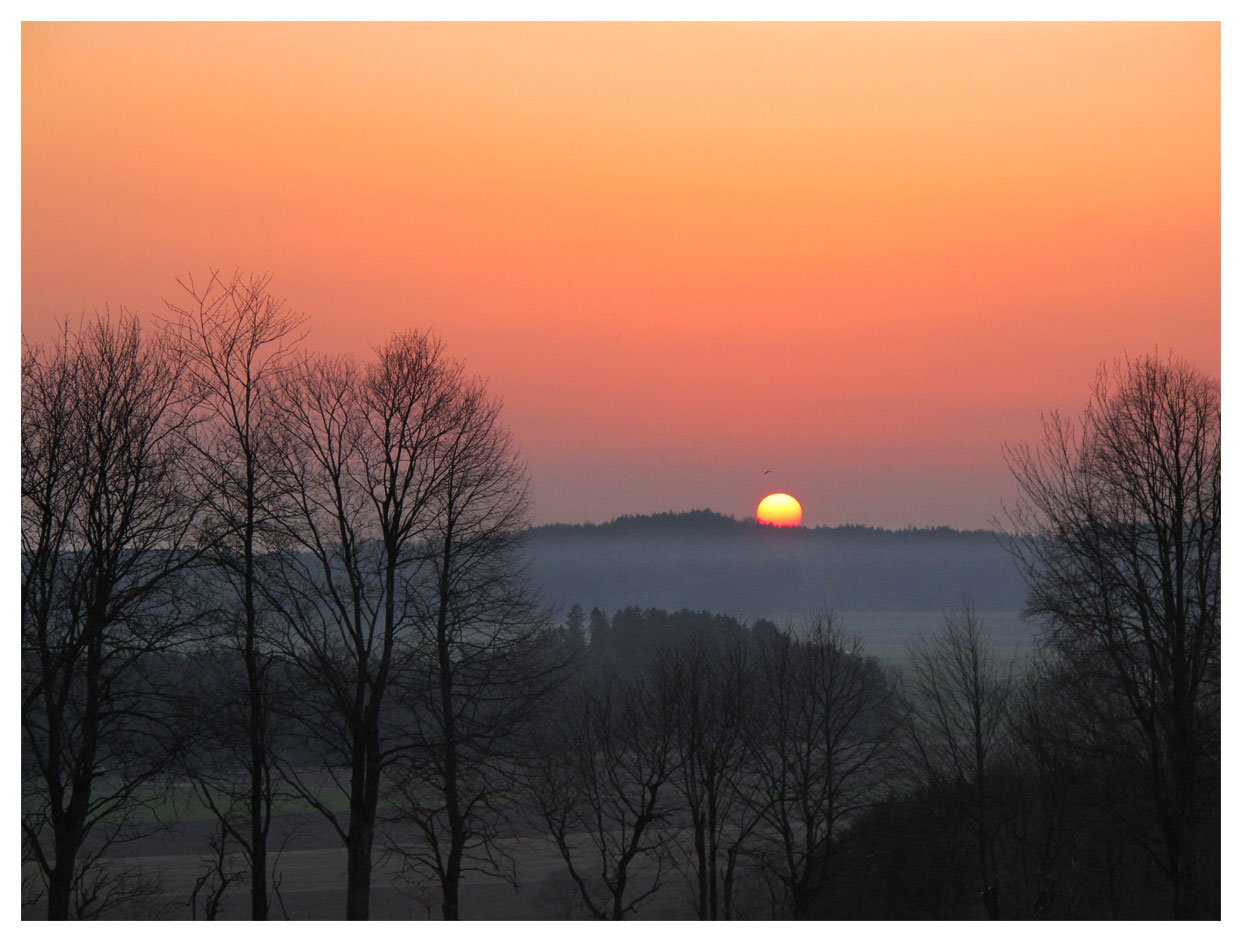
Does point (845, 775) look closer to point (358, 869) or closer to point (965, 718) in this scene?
point (965, 718)

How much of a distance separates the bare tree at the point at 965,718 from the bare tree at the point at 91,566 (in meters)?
21.3

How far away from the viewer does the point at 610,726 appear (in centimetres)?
2708

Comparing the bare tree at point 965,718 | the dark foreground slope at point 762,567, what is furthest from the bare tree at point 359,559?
the bare tree at point 965,718

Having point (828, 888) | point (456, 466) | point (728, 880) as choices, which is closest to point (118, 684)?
point (456, 466)

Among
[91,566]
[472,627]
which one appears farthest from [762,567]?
[91,566]

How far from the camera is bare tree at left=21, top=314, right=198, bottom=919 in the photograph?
39.6 ft

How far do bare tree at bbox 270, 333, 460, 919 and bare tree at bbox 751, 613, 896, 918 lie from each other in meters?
11.2

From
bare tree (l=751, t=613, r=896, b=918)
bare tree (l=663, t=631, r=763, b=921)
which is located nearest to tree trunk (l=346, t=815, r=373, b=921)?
bare tree (l=663, t=631, r=763, b=921)

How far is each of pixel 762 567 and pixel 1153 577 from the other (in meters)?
16.4

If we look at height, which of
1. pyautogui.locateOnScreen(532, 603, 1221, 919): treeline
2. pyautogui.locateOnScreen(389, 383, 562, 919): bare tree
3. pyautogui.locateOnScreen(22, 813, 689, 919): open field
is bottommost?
pyautogui.locateOnScreen(22, 813, 689, 919): open field

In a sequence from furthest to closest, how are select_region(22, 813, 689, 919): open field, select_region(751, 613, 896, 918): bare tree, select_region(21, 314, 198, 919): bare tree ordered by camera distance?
1. select_region(22, 813, 689, 919): open field
2. select_region(751, 613, 896, 918): bare tree
3. select_region(21, 314, 198, 919): bare tree

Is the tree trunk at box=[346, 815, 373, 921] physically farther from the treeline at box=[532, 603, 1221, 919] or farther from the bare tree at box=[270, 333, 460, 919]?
the treeline at box=[532, 603, 1221, 919]

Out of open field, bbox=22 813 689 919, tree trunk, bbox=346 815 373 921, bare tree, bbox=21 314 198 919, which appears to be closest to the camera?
bare tree, bbox=21 314 198 919

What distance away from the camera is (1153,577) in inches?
563
